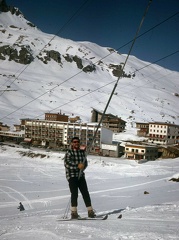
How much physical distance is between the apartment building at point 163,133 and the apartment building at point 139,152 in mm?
22434

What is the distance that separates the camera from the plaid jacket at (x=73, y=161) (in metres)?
6.96

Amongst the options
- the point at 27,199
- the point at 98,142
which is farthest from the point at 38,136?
the point at 27,199

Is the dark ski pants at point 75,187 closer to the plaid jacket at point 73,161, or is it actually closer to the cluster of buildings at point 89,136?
the plaid jacket at point 73,161

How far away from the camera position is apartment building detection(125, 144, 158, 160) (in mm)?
61344

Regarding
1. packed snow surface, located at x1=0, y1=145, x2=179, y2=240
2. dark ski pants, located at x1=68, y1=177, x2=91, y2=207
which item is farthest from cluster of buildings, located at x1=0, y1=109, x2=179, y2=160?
dark ski pants, located at x1=68, y1=177, x2=91, y2=207

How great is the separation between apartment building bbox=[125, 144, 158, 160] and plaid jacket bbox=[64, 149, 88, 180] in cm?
5556

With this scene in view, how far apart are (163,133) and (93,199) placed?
243 feet

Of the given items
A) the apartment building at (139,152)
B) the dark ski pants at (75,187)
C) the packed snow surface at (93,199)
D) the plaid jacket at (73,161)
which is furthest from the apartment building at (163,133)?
the plaid jacket at (73,161)

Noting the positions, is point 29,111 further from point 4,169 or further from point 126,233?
point 126,233

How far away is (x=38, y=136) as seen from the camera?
8519cm

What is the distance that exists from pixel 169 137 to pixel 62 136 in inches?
1348

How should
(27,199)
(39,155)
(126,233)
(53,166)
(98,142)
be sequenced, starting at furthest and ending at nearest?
(98,142)
(39,155)
(53,166)
(27,199)
(126,233)

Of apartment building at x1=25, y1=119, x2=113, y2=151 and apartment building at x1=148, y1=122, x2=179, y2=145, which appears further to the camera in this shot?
apartment building at x1=148, y1=122, x2=179, y2=145

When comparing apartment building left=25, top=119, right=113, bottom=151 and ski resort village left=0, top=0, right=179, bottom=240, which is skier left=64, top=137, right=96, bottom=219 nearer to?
ski resort village left=0, top=0, right=179, bottom=240
